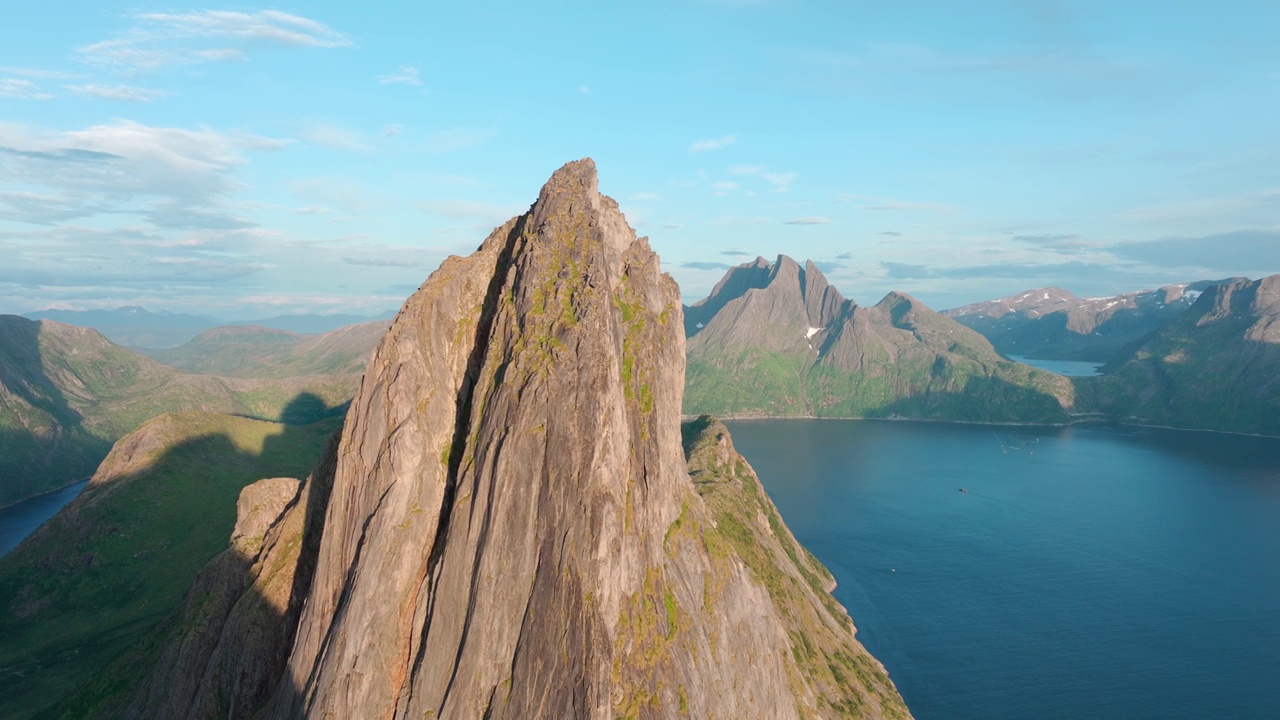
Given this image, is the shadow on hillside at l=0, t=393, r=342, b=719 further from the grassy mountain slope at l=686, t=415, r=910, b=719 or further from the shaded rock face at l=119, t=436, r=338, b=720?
the grassy mountain slope at l=686, t=415, r=910, b=719

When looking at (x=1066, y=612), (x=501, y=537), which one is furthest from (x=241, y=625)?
(x=1066, y=612)

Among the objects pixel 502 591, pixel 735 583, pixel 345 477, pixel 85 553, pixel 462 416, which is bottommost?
pixel 85 553

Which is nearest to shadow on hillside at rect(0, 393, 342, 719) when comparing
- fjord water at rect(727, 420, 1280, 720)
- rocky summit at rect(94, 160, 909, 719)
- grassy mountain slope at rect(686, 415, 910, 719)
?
rocky summit at rect(94, 160, 909, 719)

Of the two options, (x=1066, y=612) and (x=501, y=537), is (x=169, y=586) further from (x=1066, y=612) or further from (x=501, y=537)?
(x=1066, y=612)

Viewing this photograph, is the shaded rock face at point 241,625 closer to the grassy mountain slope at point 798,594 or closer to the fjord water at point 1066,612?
the grassy mountain slope at point 798,594

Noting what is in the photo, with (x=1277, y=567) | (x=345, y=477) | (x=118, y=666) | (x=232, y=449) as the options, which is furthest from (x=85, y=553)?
(x=1277, y=567)

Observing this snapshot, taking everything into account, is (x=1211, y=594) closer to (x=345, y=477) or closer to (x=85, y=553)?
(x=345, y=477)
